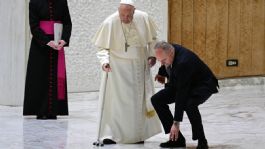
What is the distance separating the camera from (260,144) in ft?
26.4

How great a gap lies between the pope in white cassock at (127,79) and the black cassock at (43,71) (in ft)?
5.82

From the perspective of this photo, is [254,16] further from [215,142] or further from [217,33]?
[215,142]

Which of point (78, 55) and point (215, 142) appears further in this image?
point (78, 55)

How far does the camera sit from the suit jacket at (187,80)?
24.3 feet

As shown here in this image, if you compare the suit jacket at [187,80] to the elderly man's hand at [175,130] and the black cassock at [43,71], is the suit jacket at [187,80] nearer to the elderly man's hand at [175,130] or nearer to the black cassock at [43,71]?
the elderly man's hand at [175,130]

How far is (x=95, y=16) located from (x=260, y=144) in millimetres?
4431

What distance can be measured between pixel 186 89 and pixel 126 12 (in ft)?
3.60

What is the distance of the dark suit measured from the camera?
740 centimetres

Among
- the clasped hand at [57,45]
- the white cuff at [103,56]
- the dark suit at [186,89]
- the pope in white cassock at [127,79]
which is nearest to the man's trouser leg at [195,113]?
the dark suit at [186,89]

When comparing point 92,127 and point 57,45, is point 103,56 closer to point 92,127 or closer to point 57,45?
point 92,127

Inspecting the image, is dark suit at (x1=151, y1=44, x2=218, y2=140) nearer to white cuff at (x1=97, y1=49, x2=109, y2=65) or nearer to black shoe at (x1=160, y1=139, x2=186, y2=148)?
black shoe at (x1=160, y1=139, x2=186, y2=148)

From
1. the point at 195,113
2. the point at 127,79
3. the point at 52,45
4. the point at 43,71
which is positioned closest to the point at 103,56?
the point at 127,79

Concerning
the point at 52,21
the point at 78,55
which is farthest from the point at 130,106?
the point at 78,55

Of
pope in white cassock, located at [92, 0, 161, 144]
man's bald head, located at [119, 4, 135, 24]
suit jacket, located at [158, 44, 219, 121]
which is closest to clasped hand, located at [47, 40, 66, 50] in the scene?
pope in white cassock, located at [92, 0, 161, 144]
